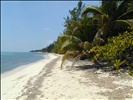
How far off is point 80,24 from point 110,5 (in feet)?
Result: 8.46

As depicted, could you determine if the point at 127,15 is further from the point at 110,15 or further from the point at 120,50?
the point at 120,50

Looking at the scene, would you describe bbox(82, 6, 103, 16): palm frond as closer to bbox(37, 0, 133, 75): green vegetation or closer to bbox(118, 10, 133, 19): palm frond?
bbox(37, 0, 133, 75): green vegetation

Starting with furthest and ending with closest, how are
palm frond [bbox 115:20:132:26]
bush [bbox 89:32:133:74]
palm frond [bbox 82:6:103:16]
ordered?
palm frond [bbox 82:6:103:16], palm frond [bbox 115:20:132:26], bush [bbox 89:32:133:74]

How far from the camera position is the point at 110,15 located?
50.1ft

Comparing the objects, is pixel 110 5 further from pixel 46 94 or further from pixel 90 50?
pixel 46 94

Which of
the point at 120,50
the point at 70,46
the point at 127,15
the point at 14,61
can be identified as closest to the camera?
the point at 120,50

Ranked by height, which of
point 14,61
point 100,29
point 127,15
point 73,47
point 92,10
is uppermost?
point 92,10

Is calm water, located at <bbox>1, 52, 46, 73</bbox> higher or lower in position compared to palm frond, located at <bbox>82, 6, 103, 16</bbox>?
lower

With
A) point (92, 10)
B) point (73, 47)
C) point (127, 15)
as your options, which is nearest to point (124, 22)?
point (127, 15)

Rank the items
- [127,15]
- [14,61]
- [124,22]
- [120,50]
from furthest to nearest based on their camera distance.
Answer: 1. [14,61]
2. [127,15]
3. [124,22]
4. [120,50]

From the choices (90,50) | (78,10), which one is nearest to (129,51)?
(90,50)

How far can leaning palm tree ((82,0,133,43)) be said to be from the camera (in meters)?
14.7

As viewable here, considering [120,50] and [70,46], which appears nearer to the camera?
[120,50]

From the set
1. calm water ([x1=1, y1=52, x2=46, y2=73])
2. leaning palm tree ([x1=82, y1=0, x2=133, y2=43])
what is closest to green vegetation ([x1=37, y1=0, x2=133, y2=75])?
leaning palm tree ([x1=82, y1=0, x2=133, y2=43])
